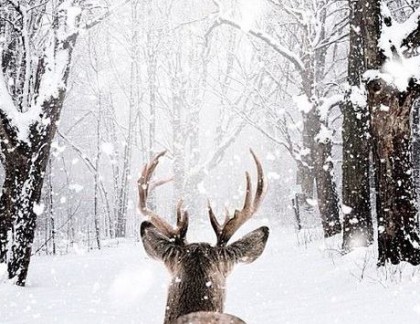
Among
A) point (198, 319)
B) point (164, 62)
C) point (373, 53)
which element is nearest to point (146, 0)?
point (164, 62)

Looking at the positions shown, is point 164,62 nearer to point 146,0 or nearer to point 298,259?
point 146,0

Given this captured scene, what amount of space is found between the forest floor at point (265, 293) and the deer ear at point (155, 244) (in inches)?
118

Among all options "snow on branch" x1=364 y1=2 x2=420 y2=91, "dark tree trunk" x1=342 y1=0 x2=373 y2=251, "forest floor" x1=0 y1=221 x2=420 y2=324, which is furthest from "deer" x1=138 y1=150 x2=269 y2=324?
"dark tree trunk" x1=342 y1=0 x2=373 y2=251

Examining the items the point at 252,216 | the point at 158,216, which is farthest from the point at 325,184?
the point at 158,216

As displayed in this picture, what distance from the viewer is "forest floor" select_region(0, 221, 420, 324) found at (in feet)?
18.1

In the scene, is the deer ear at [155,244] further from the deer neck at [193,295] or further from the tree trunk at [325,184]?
the tree trunk at [325,184]

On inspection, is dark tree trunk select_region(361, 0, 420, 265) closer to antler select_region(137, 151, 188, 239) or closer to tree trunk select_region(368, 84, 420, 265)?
tree trunk select_region(368, 84, 420, 265)

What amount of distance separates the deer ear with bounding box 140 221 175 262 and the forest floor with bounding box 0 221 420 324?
118 inches

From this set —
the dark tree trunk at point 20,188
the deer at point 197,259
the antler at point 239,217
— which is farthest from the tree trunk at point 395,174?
the dark tree trunk at point 20,188

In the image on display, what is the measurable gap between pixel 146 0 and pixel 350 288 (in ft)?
54.1

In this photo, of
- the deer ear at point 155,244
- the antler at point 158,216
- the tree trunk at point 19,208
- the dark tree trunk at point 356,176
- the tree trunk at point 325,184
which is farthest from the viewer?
the tree trunk at point 325,184

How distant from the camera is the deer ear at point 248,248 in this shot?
2523mm

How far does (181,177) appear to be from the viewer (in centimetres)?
2016

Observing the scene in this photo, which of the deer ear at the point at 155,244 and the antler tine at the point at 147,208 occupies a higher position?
the antler tine at the point at 147,208
